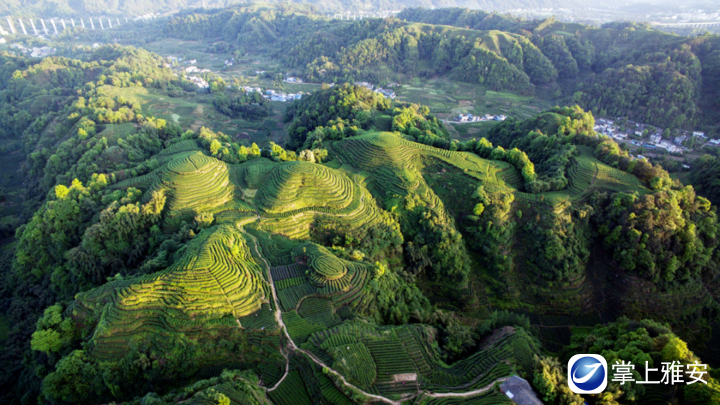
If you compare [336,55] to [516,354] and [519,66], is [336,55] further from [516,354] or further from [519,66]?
[516,354]

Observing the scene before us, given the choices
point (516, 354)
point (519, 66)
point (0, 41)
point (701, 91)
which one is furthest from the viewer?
point (0, 41)

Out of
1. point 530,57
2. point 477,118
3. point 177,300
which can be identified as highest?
point 530,57

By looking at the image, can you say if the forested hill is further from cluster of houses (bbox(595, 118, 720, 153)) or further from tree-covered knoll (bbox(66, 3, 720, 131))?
cluster of houses (bbox(595, 118, 720, 153))

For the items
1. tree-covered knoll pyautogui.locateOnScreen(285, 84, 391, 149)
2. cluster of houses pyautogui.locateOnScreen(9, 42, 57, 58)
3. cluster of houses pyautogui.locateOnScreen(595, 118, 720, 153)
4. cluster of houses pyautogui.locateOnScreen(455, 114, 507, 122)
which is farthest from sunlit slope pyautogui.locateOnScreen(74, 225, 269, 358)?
cluster of houses pyautogui.locateOnScreen(9, 42, 57, 58)

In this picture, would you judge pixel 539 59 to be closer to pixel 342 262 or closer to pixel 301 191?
pixel 301 191

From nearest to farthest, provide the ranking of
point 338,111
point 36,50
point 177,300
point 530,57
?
point 177,300
point 338,111
point 530,57
point 36,50

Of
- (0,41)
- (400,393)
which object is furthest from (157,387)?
(0,41)

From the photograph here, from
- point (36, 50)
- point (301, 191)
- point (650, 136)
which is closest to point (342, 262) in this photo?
point (301, 191)
